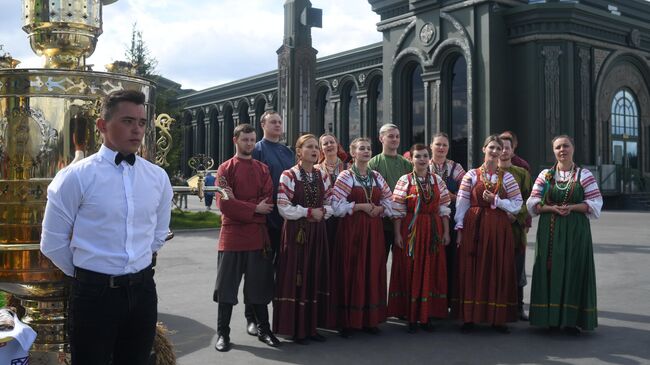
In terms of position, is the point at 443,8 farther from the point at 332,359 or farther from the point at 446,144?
the point at 332,359

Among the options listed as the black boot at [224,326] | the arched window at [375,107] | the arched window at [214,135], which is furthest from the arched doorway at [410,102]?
the arched window at [214,135]

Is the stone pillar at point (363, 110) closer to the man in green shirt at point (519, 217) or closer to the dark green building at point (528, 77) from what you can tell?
the dark green building at point (528, 77)

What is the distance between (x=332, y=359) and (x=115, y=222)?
8.70 ft

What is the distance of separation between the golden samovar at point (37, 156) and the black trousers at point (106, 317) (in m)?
0.96

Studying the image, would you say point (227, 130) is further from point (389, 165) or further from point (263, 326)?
point (263, 326)

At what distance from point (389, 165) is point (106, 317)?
4139 millimetres

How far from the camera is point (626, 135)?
83.0ft

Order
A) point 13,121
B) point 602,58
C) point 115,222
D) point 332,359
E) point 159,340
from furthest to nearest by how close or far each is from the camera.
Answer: point 602,58 → point 332,359 → point 159,340 → point 13,121 → point 115,222

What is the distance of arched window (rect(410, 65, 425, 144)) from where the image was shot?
25.1 m

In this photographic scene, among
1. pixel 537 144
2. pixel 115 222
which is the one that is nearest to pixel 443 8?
pixel 537 144

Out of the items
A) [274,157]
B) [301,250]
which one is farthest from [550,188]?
[274,157]

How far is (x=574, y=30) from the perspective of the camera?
877 inches

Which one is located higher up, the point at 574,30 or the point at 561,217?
the point at 574,30

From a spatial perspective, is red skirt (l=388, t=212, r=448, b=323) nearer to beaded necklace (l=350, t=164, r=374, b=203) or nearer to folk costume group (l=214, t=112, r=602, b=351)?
folk costume group (l=214, t=112, r=602, b=351)
